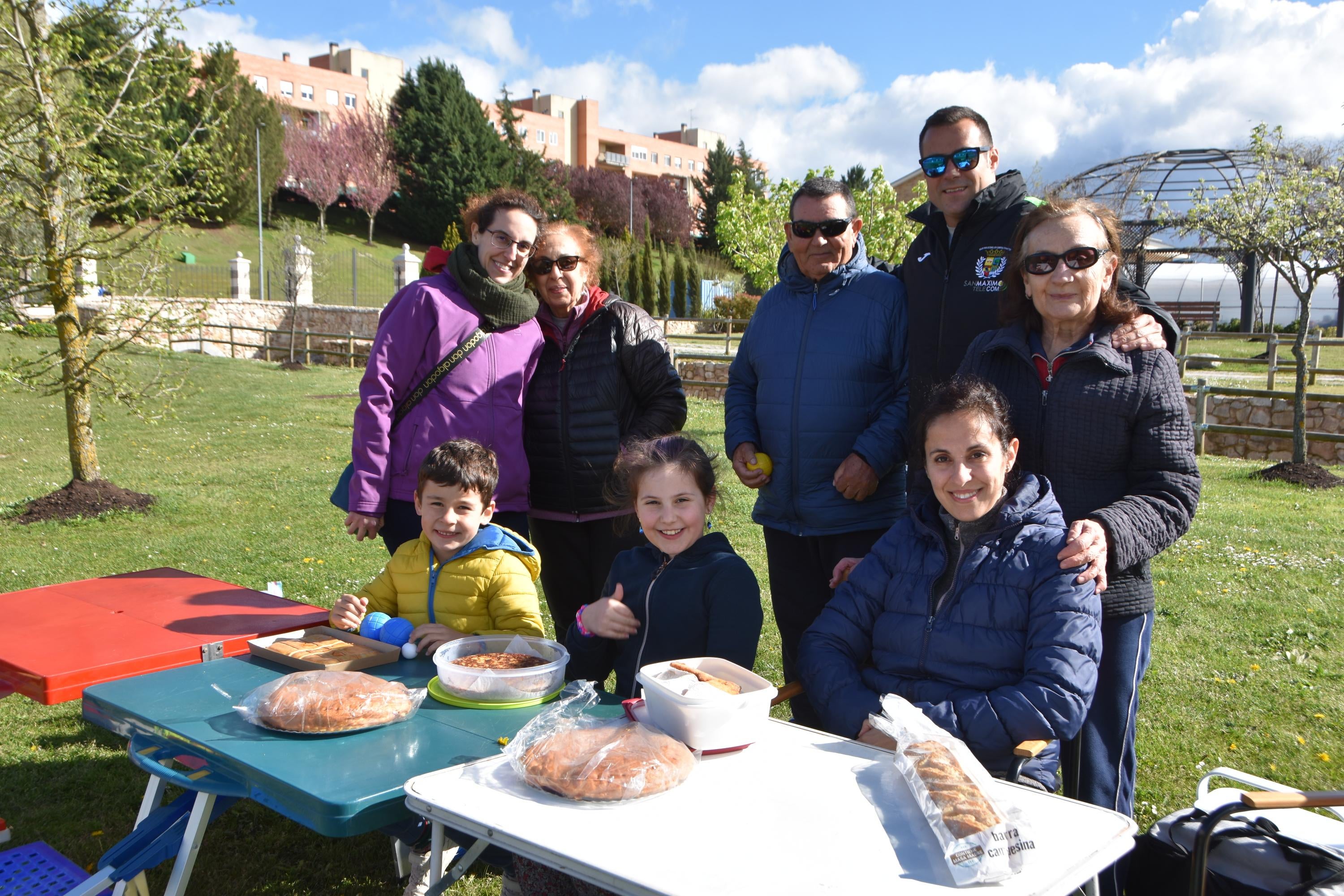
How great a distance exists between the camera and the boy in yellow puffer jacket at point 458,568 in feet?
10.3

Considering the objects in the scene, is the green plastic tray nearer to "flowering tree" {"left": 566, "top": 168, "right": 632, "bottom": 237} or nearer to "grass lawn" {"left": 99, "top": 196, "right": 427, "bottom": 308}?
"grass lawn" {"left": 99, "top": 196, "right": 427, "bottom": 308}

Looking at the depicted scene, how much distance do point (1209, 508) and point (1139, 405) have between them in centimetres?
748

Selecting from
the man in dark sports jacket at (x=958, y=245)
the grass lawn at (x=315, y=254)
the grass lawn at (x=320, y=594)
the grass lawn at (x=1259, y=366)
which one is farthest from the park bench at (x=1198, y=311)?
the man in dark sports jacket at (x=958, y=245)

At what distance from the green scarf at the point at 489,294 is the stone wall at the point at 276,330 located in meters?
17.6

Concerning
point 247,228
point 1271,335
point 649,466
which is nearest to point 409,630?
point 649,466

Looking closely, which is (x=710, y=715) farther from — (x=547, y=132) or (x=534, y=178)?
(x=547, y=132)

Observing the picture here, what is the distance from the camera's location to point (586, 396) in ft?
12.6

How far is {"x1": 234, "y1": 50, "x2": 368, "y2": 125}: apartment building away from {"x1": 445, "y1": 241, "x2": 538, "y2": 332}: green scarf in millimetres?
60348

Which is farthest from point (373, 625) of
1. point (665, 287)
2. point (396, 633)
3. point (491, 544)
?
point (665, 287)

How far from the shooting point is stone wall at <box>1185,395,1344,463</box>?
13656mm

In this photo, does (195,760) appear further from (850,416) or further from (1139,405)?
(1139,405)

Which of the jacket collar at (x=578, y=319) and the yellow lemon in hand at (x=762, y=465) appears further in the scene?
the jacket collar at (x=578, y=319)

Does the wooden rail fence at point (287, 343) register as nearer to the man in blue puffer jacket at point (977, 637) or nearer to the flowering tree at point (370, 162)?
the flowering tree at point (370, 162)

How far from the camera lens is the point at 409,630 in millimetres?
2926
